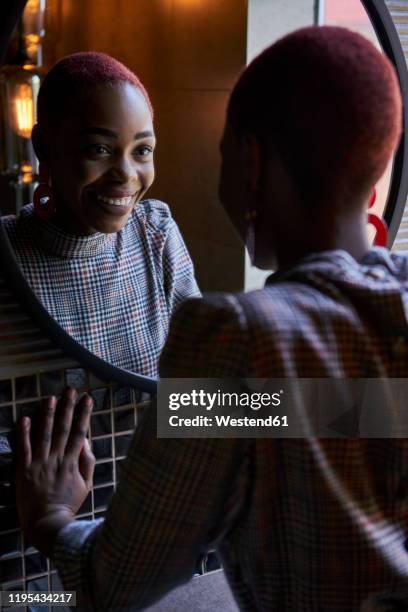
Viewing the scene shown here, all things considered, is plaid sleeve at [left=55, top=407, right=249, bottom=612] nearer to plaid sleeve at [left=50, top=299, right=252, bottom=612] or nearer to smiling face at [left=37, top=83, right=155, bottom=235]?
plaid sleeve at [left=50, top=299, right=252, bottom=612]

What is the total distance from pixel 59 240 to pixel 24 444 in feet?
0.65

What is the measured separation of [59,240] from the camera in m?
0.66

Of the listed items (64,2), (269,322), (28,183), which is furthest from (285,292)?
(64,2)

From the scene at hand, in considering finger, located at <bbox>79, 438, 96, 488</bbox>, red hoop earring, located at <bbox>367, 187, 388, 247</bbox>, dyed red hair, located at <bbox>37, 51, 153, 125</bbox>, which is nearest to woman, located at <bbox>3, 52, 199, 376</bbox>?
dyed red hair, located at <bbox>37, 51, 153, 125</bbox>

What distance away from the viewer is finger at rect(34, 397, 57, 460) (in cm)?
57

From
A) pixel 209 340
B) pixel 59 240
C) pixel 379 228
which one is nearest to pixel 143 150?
pixel 59 240

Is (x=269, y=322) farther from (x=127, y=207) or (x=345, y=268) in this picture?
(x=127, y=207)

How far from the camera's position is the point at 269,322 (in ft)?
1.24

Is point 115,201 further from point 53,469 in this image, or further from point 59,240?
point 53,469

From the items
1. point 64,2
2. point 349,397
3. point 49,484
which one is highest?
point 64,2

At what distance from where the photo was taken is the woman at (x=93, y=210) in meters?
0.64

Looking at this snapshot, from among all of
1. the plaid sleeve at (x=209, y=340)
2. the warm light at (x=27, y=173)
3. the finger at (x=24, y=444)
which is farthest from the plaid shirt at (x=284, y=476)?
the warm light at (x=27, y=173)

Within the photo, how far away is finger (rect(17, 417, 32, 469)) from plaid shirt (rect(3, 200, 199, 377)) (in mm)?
98

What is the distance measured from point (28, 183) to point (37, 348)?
0.65 feet
